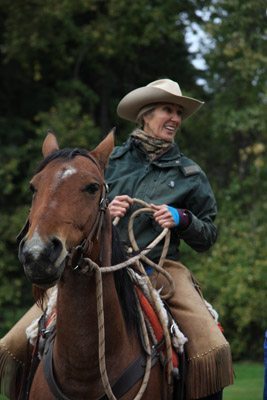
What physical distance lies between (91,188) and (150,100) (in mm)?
1881

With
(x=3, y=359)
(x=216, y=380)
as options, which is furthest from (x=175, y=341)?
(x=3, y=359)

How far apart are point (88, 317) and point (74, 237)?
61 centimetres

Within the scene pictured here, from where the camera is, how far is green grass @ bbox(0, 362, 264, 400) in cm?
1191

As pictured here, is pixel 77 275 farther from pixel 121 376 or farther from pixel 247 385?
pixel 247 385

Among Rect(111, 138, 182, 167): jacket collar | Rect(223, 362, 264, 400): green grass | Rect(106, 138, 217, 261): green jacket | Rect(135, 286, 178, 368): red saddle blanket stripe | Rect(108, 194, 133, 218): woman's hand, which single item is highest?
Rect(108, 194, 133, 218): woman's hand

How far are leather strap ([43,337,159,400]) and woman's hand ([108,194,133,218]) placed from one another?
0.92 meters

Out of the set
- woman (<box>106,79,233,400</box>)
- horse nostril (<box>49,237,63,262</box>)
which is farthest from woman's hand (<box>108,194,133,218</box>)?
horse nostril (<box>49,237,63,262</box>)

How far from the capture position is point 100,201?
5.13 meters

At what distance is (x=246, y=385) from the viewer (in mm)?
13094

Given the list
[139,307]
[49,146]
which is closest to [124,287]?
[139,307]

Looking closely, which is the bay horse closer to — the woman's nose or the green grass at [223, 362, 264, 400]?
the woman's nose

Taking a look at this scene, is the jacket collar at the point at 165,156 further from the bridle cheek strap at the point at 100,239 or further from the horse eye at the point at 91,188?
the horse eye at the point at 91,188

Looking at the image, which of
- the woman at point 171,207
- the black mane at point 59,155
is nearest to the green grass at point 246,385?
the woman at point 171,207

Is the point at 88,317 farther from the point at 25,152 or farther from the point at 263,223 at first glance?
the point at 25,152
